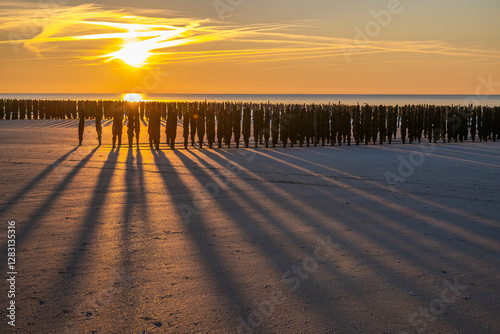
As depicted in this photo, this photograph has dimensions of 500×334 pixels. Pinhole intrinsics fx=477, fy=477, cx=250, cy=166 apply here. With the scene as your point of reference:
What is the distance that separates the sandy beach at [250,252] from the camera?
10.3 feet

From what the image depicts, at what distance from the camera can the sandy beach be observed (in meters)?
3.14

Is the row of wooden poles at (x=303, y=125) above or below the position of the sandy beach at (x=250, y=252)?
above

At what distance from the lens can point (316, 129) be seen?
1462 cm

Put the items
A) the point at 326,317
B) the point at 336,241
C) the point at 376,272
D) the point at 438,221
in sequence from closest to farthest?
the point at 326,317, the point at 376,272, the point at 336,241, the point at 438,221

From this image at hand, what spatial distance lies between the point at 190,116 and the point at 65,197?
782 centimetres

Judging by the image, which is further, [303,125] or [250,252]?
[303,125]

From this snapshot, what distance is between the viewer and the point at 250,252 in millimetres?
4316

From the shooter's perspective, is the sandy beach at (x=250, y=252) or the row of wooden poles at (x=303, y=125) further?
the row of wooden poles at (x=303, y=125)

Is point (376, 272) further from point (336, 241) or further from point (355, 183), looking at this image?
point (355, 183)

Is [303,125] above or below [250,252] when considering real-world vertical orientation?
above

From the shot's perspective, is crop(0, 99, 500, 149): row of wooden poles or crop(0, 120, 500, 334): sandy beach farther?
crop(0, 99, 500, 149): row of wooden poles

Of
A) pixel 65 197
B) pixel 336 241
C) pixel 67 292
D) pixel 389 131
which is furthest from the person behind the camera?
pixel 389 131

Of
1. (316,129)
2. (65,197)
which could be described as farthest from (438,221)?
(316,129)

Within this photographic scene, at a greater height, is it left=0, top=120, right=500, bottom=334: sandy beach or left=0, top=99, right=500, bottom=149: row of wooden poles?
left=0, top=99, right=500, bottom=149: row of wooden poles
